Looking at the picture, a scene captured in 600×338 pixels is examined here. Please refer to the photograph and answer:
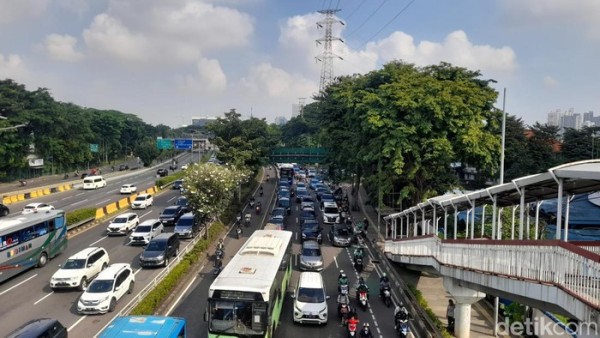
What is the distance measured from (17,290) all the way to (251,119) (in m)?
34.7

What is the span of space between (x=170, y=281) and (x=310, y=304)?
761 cm

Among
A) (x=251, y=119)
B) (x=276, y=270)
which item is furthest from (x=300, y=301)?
(x=251, y=119)

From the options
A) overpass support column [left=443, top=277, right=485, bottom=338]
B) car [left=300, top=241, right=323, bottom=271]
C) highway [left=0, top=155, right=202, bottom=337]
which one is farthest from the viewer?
car [left=300, top=241, right=323, bottom=271]

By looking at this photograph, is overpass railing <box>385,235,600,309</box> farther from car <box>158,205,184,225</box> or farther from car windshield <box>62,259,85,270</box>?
car <box>158,205,184,225</box>

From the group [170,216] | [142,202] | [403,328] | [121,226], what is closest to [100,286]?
[403,328]

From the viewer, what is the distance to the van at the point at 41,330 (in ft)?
47.3

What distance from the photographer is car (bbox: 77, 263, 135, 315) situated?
65.0 feet

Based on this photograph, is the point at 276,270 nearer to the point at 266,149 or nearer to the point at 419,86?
the point at 419,86

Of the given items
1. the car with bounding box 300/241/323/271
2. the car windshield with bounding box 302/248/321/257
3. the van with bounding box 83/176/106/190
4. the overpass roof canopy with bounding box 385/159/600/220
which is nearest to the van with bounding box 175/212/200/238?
the car with bounding box 300/241/323/271

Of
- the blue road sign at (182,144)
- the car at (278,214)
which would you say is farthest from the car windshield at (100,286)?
the blue road sign at (182,144)

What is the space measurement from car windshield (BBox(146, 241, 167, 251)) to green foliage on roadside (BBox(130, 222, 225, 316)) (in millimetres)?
1457

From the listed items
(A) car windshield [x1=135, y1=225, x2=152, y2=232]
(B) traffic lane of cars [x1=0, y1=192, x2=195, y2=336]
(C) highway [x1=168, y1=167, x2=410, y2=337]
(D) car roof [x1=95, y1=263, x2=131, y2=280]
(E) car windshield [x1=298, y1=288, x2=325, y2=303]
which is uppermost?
(D) car roof [x1=95, y1=263, x2=131, y2=280]

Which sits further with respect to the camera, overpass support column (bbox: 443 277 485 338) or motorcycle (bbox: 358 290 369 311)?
motorcycle (bbox: 358 290 369 311)

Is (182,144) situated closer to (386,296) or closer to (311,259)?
(311,259)
